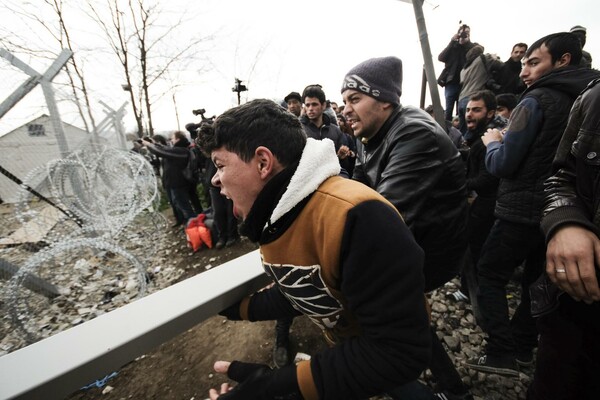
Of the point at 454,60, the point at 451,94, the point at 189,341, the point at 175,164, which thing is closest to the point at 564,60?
the point at 189,341

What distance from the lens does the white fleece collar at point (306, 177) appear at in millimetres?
971

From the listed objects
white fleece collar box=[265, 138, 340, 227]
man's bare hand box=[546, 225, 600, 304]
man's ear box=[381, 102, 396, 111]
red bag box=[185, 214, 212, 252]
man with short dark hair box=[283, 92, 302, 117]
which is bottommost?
red bag box=[185, 214, 212, 252]

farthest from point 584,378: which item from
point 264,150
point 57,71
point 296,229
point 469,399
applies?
point 57,71

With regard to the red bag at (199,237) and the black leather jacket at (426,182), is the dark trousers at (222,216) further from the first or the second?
the black leather jacket at (426,182)

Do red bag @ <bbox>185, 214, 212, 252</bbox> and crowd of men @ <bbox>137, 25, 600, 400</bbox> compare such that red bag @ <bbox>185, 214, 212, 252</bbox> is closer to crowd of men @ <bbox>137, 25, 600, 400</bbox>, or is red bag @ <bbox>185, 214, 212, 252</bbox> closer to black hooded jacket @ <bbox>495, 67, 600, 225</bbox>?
crowd of men @ <bbox>137, 25, 600, 400</bbox>

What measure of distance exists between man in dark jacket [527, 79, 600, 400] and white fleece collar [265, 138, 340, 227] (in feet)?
2.80

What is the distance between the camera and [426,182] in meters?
1.54

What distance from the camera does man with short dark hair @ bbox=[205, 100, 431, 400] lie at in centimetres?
86

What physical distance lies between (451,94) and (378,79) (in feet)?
17.8

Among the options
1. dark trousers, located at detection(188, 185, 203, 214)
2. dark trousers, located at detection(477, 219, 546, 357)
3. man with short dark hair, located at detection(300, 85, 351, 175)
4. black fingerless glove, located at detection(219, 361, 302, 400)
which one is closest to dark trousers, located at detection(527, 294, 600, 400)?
dark trousers, located at detection(477, 219, 546, 357)

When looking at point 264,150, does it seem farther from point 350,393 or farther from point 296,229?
point 350,393

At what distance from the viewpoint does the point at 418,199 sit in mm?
1521

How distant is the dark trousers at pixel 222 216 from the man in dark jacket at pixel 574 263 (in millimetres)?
5031

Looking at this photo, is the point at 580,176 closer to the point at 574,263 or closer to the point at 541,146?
the point at 574,263
